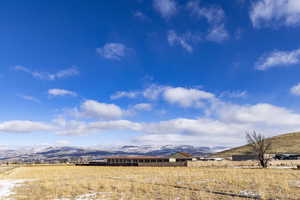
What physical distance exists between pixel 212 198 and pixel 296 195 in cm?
502

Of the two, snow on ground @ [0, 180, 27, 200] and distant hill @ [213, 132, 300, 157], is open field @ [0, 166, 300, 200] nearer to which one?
snow on ground @ [0, 180, 27, 200]

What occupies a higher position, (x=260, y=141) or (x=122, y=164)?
(x=260, y=141)

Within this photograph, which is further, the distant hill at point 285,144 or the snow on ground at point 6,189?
the distant hill at point 285,144

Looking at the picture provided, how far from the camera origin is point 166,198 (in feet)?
49.5

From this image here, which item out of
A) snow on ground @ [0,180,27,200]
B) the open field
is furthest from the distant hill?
snow on ground @ [0,180,27,200]

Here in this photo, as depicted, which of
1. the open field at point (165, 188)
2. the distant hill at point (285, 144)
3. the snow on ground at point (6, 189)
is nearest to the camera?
the open field at point (165, 188)

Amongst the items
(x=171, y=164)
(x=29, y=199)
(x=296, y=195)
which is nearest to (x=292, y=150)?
(x=171, y=164)

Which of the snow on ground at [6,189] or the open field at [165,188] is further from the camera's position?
the snow on ground at [6,189]

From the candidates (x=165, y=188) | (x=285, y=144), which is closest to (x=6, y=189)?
(x=165, y=188)

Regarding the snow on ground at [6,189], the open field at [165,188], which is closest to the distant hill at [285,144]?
the open field at [165,188]

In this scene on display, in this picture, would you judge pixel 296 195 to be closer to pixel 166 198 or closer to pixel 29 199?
pixel 166 198

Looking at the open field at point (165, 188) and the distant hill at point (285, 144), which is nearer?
the open field at point (165, 188)

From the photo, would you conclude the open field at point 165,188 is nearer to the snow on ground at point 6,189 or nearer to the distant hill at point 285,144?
the snow on ground at point 6,189

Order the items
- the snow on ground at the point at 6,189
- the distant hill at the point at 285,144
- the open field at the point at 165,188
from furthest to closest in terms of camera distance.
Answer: the distant hill at the point at 285,144, the snow on ground at the point at 6,189, the open field at the point at 165,188
